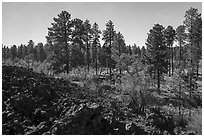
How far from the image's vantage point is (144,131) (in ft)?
35.2

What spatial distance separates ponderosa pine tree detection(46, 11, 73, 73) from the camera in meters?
26.8

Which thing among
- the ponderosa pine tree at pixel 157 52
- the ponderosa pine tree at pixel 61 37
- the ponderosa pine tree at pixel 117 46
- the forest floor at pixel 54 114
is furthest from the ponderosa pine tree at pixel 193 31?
the forest floor at pixel 54 114

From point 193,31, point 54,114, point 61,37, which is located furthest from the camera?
point 193,31

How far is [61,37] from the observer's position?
89.1 feet

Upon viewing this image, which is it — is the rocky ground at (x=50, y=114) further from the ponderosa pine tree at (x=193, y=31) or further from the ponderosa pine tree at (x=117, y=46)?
the ponderosa pine tree at (x=193, y=31)

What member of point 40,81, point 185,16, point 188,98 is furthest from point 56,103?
point 185,16

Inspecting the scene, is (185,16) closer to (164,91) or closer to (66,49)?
(164,91)

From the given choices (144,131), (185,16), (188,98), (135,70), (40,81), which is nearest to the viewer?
(144,131)

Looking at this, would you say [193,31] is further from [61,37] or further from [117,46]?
[61,37]

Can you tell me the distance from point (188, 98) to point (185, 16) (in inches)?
547

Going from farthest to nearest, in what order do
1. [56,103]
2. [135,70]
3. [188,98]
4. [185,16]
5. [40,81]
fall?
[185,16]
[135,70]
[188,98]
[40,81]
[56,103]

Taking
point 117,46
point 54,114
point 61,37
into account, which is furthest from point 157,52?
point 54,114

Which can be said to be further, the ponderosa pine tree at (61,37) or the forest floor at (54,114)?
the ponderosa pine tree at (61,37)

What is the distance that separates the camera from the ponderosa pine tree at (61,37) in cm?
2675
